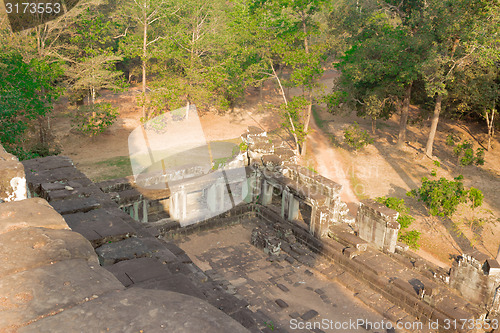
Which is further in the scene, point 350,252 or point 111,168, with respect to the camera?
point 111,168

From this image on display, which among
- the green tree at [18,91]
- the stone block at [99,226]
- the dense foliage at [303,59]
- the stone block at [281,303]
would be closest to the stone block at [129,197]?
the green tree at [18,91]

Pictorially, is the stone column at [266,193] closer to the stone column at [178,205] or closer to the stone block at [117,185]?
the stone column at [178,205]

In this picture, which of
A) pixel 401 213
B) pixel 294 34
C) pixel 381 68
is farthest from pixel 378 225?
pixel 294 34

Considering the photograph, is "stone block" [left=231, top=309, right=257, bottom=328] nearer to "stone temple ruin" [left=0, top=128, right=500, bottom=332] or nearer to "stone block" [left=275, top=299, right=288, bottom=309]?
"stone temple ruin" [left=0, top=128, right=500, bottom=332]

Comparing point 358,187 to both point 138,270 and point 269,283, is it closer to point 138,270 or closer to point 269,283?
point 269,283

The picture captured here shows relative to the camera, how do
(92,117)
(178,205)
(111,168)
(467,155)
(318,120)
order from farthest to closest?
(318,120) → (92,117) → (111,168) → (467,155) → (178,205)

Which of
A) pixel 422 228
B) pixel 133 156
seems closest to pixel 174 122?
pixel 133 156

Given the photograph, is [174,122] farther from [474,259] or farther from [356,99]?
[474,259]
